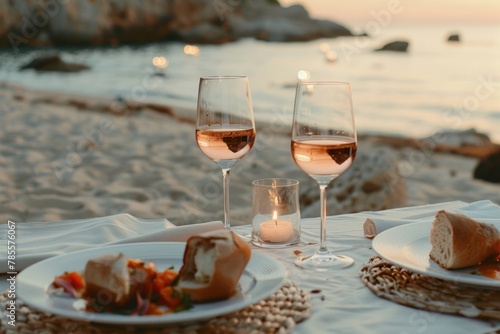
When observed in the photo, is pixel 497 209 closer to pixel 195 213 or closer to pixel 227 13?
pixel 195 213

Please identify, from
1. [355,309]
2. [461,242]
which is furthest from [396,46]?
[355,309]

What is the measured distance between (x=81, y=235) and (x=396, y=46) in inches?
827

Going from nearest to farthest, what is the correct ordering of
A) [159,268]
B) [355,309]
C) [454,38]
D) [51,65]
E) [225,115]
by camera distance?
[355,309]
[159,268]
[225,115]
[51,65]
[454,38]

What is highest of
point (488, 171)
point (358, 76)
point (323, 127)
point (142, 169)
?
point (358, 76)

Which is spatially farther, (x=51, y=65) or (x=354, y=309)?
(x=51, y=65)

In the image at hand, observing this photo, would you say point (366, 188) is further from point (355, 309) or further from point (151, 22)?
point (151, 22)

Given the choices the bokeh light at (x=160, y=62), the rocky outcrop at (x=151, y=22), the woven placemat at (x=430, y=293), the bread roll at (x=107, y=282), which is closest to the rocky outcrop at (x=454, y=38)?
the rocky outcrop at (x=151, y=22)

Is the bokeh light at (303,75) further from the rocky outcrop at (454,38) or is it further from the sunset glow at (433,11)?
the rocky outcrop at (454,38)

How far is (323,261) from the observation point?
1.47 meters

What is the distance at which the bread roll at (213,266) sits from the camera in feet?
3.59

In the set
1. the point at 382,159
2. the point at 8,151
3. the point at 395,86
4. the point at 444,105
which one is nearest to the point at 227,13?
the point at 395,86

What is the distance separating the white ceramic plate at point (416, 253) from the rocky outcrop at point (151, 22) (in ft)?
86.9

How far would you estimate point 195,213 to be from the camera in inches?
201

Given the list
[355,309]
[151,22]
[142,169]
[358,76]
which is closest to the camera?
[355,309]
